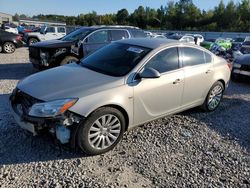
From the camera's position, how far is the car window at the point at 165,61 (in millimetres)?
4249

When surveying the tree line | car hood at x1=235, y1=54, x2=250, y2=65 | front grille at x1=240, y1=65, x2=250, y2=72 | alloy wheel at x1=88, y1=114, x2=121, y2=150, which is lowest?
alloy wheel at x1=88, y1=114, x2=121, y2=150

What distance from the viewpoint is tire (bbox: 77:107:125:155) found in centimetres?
347

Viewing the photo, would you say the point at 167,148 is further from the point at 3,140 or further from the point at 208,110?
the point at 3,140

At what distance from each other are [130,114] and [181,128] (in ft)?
4.29

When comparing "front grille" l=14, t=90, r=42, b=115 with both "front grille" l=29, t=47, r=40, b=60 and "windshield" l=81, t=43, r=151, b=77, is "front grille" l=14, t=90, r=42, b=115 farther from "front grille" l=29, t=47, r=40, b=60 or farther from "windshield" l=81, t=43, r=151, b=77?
"front grille" l=29, t=47, r=40, b=60

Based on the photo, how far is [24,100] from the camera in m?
3.71

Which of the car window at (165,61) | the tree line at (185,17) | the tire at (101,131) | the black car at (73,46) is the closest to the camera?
the tire at (101,131)

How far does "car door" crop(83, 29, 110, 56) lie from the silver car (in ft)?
11.5

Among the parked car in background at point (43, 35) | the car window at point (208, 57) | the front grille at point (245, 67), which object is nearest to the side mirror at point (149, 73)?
the car window at point (208, 57)

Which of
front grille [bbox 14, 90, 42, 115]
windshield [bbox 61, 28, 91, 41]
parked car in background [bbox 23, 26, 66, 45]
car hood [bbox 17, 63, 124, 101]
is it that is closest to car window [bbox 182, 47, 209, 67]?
car hood [bbox 17, 63, 124, 101]

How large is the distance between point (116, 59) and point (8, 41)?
1139 cm

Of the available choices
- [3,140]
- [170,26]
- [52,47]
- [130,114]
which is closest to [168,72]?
[130,114]

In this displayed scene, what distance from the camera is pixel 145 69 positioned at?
3982 millimetres

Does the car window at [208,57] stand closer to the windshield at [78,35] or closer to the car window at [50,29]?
the windshield at [78,35]
